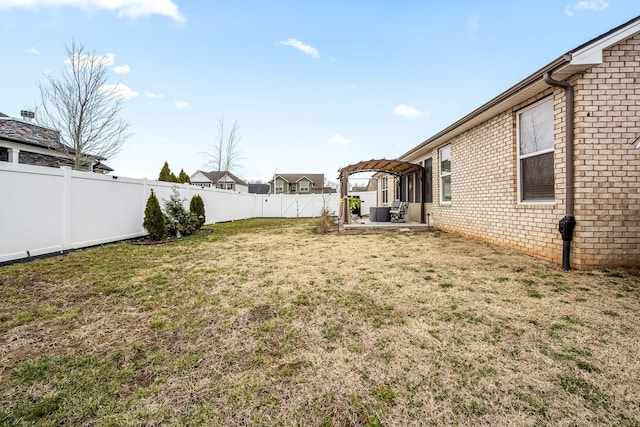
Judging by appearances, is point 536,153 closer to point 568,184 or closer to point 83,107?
point 568,184

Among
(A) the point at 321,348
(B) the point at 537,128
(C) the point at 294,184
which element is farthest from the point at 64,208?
(C) the point at 294,184

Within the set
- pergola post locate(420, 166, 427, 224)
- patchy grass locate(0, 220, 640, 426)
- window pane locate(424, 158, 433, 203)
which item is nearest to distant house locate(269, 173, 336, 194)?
pergola post locate(420, 166, 427, 224)

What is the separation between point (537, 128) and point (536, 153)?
47 cm

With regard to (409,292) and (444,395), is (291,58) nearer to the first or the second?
(409,292)

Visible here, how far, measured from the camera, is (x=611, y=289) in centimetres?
330

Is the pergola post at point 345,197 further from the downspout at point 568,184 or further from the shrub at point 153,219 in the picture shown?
the downspout at point 568,184

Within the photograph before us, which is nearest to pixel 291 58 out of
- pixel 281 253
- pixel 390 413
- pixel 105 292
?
pixel 281 253

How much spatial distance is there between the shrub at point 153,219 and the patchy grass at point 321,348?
329 cm

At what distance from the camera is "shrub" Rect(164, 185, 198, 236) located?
8.38m

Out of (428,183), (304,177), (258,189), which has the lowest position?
(428,183)

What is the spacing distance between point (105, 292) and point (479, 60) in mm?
12820

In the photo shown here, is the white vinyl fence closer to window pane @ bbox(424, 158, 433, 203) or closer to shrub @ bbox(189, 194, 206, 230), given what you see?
shrub @ bbox(189, 194, 206, 230)

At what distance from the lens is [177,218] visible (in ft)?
28.0

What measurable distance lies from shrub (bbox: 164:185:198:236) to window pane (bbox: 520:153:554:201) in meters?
8.78
